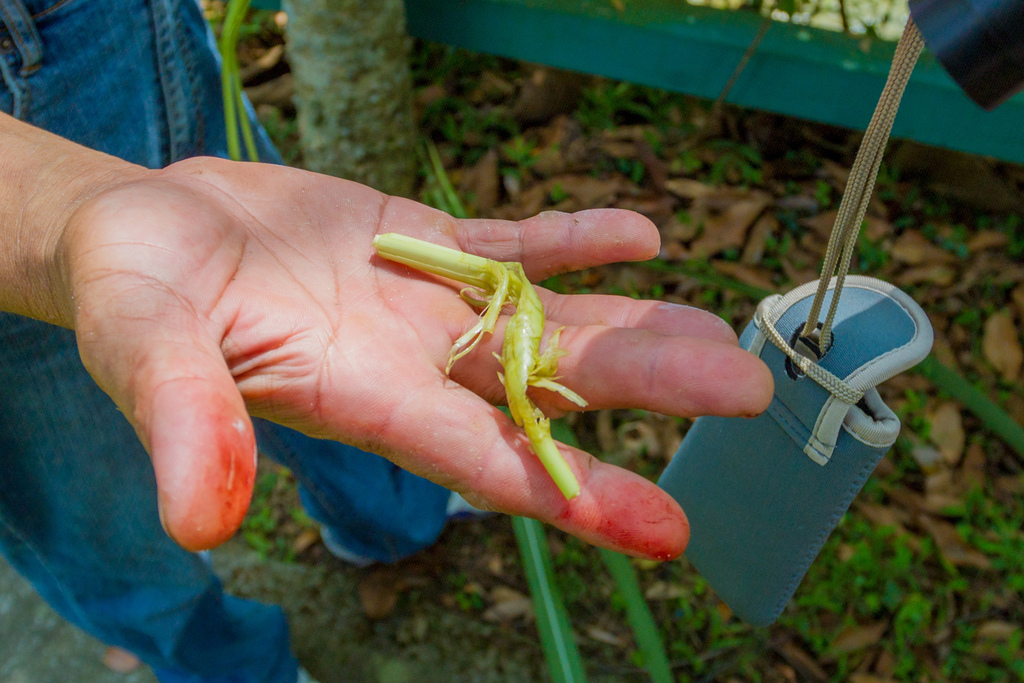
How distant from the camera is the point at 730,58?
3.09m

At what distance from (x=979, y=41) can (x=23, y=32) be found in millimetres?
1773

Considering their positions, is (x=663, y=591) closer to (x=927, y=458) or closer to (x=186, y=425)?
(x=927, y=458)

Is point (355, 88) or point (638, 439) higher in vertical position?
point (355, 88)

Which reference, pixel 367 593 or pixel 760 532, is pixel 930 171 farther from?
pixel 367 593

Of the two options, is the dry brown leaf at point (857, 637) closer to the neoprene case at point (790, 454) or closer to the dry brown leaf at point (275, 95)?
the neoprene case at point (790, 454)

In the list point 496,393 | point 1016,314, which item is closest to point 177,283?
point 496,393

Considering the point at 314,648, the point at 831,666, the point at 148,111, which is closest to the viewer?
the point at 148,111

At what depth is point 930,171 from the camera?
3.30m

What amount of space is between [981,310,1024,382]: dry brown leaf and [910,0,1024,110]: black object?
7.37ft

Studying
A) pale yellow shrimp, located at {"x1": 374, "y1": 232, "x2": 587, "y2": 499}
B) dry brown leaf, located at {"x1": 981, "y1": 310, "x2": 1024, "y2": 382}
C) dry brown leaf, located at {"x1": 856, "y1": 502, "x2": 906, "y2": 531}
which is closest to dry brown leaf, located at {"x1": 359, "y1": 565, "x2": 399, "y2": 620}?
pale yellow shrimp, located at {"x1": 374, "y1": 232, "x2": 587, "y2": 499}

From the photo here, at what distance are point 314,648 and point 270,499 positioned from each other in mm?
650

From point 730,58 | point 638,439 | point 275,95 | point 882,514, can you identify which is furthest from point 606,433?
point 275,95

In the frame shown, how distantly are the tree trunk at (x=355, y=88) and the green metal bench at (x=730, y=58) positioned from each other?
563 millimetres

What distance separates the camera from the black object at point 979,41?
98cm
